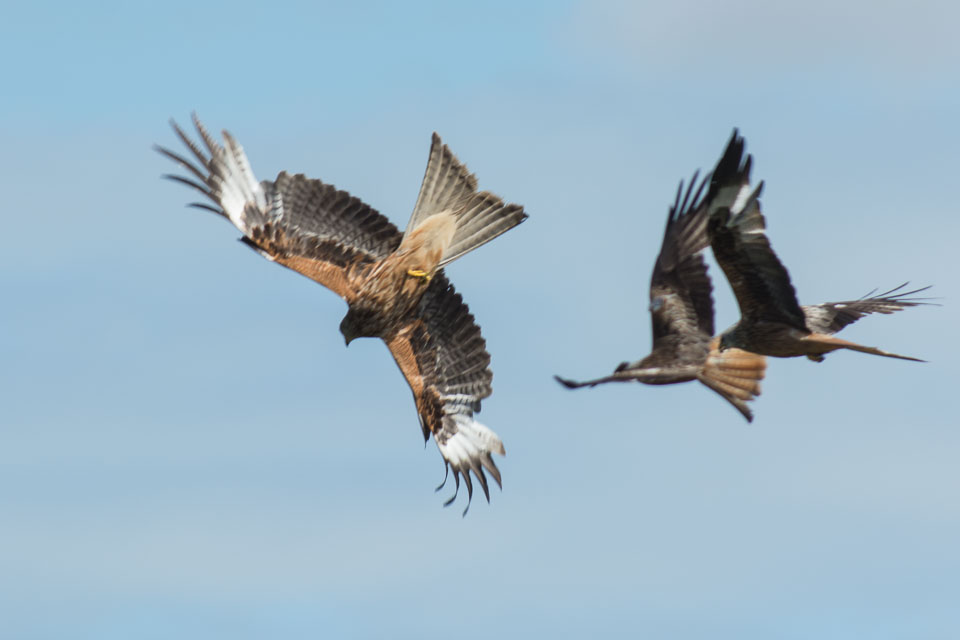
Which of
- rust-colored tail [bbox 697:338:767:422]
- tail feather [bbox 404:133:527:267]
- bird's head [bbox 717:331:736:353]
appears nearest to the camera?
bird's head [bbox 717:331:736:353]

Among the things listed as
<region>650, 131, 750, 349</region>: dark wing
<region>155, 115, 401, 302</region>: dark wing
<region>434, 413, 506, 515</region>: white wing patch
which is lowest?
<region>434, 413, 506, 515</region>: white wing patch

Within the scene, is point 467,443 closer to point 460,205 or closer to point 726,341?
point 460,205

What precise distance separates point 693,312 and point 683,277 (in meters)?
0.43

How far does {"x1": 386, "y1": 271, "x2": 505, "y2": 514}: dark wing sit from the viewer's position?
14.4 meters

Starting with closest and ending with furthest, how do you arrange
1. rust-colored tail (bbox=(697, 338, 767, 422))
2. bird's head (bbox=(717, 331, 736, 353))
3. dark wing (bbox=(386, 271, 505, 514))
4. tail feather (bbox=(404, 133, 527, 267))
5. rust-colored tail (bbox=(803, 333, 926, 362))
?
rust-colored tail (bbox=(803, 333, 926, 362)), bird's head (bbox=(717, 331, 736, 353)), rust-colored tail (bbox=(697, 338, 767, 422)), tail feather (bbox=(404, 133, 527, 267)), dark wing (bbox=(386, 271, 505, 514))

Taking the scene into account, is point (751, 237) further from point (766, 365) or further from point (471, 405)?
point (471, 405)

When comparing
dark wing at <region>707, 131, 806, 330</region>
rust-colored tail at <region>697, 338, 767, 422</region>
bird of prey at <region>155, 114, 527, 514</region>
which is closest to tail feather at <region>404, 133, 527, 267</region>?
bird of prey at <region>155, 114, 527, 514</region>

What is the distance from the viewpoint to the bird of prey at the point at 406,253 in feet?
45.9

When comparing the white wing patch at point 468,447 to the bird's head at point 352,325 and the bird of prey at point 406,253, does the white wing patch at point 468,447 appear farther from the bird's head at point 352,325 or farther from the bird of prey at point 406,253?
the bird's head at point 352,325

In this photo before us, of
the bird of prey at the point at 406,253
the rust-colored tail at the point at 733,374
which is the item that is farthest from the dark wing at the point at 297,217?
the rust-colored tail at the point at 733,374

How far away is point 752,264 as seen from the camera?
40.8ft

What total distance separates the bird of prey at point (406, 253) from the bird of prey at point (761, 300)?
7.13 ft

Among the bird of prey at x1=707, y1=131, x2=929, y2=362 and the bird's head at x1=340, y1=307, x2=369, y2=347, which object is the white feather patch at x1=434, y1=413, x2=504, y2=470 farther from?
the bird of prey at x1=707, y1=131, x2=929, y2=362

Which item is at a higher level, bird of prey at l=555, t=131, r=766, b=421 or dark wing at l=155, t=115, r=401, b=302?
dark wing at l=155, t=115, r=401, b=302
